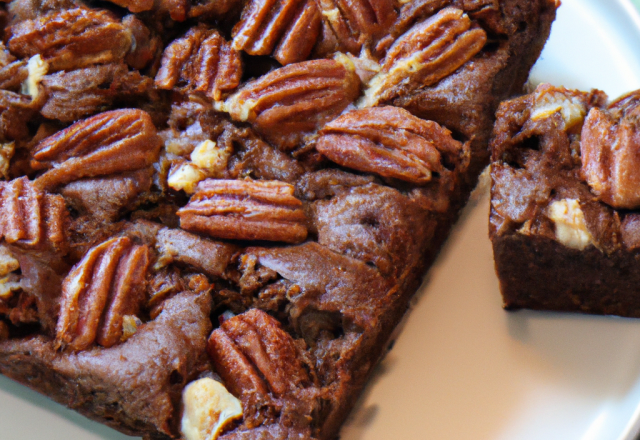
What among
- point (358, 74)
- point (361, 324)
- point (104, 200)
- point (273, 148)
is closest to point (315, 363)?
point (361, 324)

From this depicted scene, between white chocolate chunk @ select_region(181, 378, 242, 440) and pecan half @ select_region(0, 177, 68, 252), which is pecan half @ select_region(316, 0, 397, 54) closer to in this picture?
pecan half @ select_region(0, 177, 68, 252)

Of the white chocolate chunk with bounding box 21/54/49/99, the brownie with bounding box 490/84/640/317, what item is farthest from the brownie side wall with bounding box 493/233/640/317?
the white chocolate chunk with bounding box 21/54/49/99

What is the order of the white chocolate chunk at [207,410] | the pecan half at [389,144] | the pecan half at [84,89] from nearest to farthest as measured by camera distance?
the white chocolate chunk at [207,410], the pecan half at [389,144], the pecan half at [84,89]

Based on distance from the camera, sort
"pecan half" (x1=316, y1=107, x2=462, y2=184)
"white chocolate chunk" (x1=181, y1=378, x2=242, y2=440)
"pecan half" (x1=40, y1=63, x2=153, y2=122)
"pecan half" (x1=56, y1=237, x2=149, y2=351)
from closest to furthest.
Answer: "white chocolate chunk" (x1=181, y1=378, x2=242, y2=440), "pecan half" (x1=56, y1=237, x2=149, y2=351), "pecan half" (x1=316, y1=107, x2=462, y2=184), "pecan half" (x1=40, y1=63, x2=153, y2=122)

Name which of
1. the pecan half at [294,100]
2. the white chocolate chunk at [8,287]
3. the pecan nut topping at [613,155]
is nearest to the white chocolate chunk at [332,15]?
the pecan half at [294,100]

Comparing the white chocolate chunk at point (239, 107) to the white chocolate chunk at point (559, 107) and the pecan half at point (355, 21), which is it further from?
the white chocolate chunk at point (559, 107)

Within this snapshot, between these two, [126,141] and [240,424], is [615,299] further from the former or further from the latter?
[126,141]
